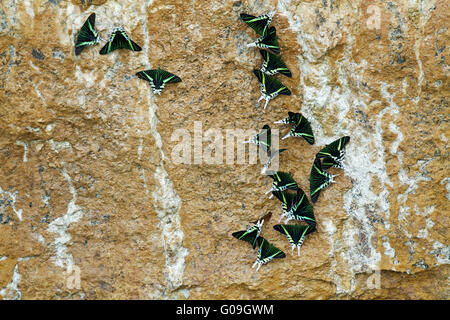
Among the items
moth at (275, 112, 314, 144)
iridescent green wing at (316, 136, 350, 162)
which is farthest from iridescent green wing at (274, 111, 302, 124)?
iridescent green wing at (316, 136, 350, 162)

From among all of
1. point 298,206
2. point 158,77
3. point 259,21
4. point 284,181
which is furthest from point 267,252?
point 259,21

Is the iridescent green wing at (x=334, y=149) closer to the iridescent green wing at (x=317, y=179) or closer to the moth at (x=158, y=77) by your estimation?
the iridescent green wing at (x=317, y=179)

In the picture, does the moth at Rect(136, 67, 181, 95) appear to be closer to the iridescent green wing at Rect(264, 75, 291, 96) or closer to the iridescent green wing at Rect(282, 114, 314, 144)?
the iridescent green wing at Rect(264, 75, 291, 96)

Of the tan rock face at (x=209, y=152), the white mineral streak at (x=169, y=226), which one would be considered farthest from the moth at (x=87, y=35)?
the white mineral streak at (x=169, y=226)

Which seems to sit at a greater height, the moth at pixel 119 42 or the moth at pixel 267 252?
the moth at pixel 119 42

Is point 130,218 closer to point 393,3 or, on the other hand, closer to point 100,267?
point 100,267

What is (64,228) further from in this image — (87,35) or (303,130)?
(303,130)

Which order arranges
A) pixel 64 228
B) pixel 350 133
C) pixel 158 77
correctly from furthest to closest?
pixel 64 228, pixel 350 133, pixel 158 77
